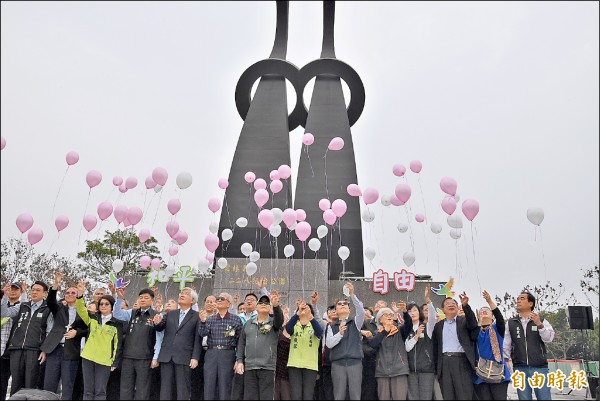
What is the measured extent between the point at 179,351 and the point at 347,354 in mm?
1519

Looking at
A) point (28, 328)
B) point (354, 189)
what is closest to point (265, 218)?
point (354, 189)

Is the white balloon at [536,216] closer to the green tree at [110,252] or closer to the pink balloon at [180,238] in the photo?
the pink balloon at [180,238]

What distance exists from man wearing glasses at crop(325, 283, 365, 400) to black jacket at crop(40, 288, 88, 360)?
237 centimetres

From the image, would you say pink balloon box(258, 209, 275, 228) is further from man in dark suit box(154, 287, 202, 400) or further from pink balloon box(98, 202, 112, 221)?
man in dark suit box(154, 287, 202, 400)

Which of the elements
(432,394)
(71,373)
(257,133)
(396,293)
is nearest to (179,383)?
(71,373)

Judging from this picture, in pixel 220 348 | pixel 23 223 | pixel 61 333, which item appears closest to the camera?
pixel 220 348

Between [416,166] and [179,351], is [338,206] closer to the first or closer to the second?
[416,166]

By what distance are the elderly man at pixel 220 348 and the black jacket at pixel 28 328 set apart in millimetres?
1598

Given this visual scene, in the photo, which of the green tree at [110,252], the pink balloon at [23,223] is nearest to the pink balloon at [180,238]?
the pink balloon at [23,223]

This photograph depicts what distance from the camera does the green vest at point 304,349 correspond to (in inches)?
155

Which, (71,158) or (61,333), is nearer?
(61,333)

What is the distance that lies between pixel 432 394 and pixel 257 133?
11746mm

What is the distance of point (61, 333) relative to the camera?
4445 millimetres

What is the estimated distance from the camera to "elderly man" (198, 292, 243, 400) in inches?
161
